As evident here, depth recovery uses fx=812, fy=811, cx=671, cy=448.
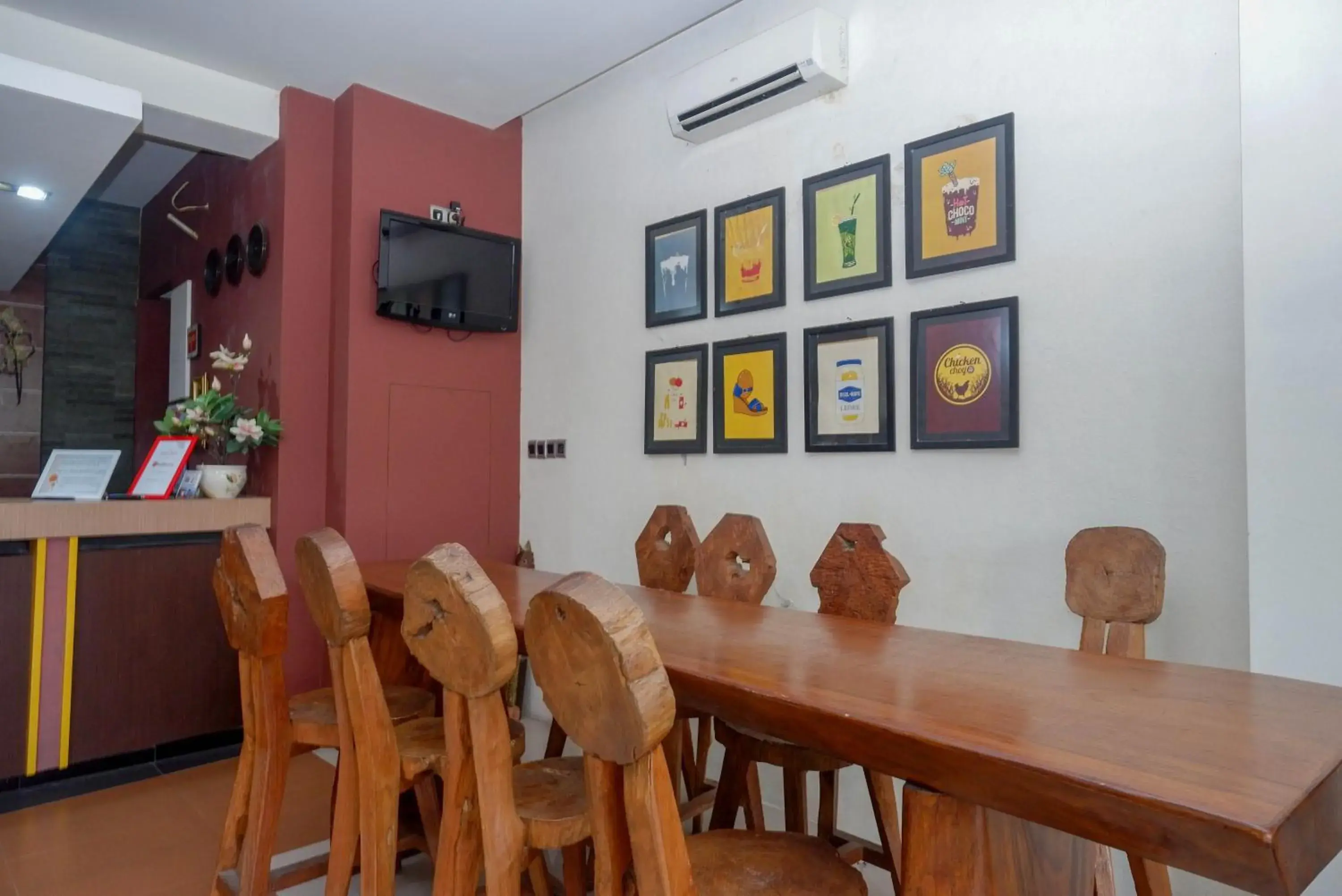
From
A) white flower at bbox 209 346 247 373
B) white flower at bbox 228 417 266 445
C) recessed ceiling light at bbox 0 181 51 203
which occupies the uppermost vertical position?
recessed ceiling light at bbox 0 181 51 203

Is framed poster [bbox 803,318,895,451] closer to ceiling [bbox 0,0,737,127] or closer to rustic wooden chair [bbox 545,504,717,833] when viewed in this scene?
rustic wooden chair [bbox 545,504,717,833]

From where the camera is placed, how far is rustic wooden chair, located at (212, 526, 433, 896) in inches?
71.6

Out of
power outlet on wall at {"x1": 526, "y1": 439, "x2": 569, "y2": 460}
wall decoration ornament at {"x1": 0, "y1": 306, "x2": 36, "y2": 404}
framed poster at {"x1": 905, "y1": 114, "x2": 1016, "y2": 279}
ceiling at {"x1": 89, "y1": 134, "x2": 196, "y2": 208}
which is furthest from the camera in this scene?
wall decoration ornament at {"x1": 0, "y1": 306, "x2": 36, "y2": 404}

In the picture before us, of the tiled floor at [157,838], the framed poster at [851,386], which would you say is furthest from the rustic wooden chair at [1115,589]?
the tiled floor at [157,838]

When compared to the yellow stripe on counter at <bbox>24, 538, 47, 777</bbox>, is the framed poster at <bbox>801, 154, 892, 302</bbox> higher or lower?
higher

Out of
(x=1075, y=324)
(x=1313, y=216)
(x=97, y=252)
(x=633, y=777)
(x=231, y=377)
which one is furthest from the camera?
(x=97, y=252)

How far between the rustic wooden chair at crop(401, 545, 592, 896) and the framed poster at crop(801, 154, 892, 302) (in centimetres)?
182

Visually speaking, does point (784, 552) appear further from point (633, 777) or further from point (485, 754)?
point (633, 777)

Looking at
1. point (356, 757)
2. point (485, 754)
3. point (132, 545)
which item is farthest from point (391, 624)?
Answer: point (132, 545)

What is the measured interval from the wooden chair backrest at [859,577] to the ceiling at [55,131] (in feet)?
10.5

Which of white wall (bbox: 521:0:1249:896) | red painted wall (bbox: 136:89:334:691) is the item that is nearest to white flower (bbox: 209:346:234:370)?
red painted wall (bbox: 136:89:334:691)

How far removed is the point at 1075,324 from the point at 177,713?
361 centimetres

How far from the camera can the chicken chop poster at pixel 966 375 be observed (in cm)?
234

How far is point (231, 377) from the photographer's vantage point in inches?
167
